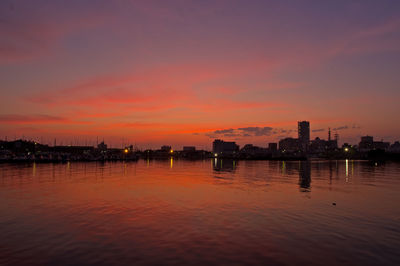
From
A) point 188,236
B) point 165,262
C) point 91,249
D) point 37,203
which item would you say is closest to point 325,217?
point 188,236

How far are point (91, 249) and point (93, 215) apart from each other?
9.36m

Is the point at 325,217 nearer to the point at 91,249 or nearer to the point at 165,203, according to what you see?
the point at 165,203

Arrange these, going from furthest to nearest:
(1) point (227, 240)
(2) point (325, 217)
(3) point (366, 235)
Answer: (2) point (325, 217) → (3) point (366, 235) → (1) point (227, 240)

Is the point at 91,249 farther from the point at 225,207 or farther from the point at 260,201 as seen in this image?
the point at 260,201

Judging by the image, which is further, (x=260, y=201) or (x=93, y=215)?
(x=260, y=201)

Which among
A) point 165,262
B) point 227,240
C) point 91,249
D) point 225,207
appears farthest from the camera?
point 225,207

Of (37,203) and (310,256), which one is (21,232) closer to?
(37,203)

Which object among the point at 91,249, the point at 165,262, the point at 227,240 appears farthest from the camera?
the point at 227,240

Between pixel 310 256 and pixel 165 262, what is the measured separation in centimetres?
837

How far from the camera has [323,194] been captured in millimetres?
37344

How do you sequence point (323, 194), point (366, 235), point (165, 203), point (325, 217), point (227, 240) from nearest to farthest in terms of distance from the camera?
1. point (227, 240)
2. point (366, 235)
3. point (325, 217)
4. point (165, 203)
5. point (323, 194)

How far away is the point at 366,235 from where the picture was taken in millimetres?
19500

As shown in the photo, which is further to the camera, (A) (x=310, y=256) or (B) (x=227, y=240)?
(B) (x=227, y=240)

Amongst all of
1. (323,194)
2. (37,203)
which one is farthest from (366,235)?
(37,203)
